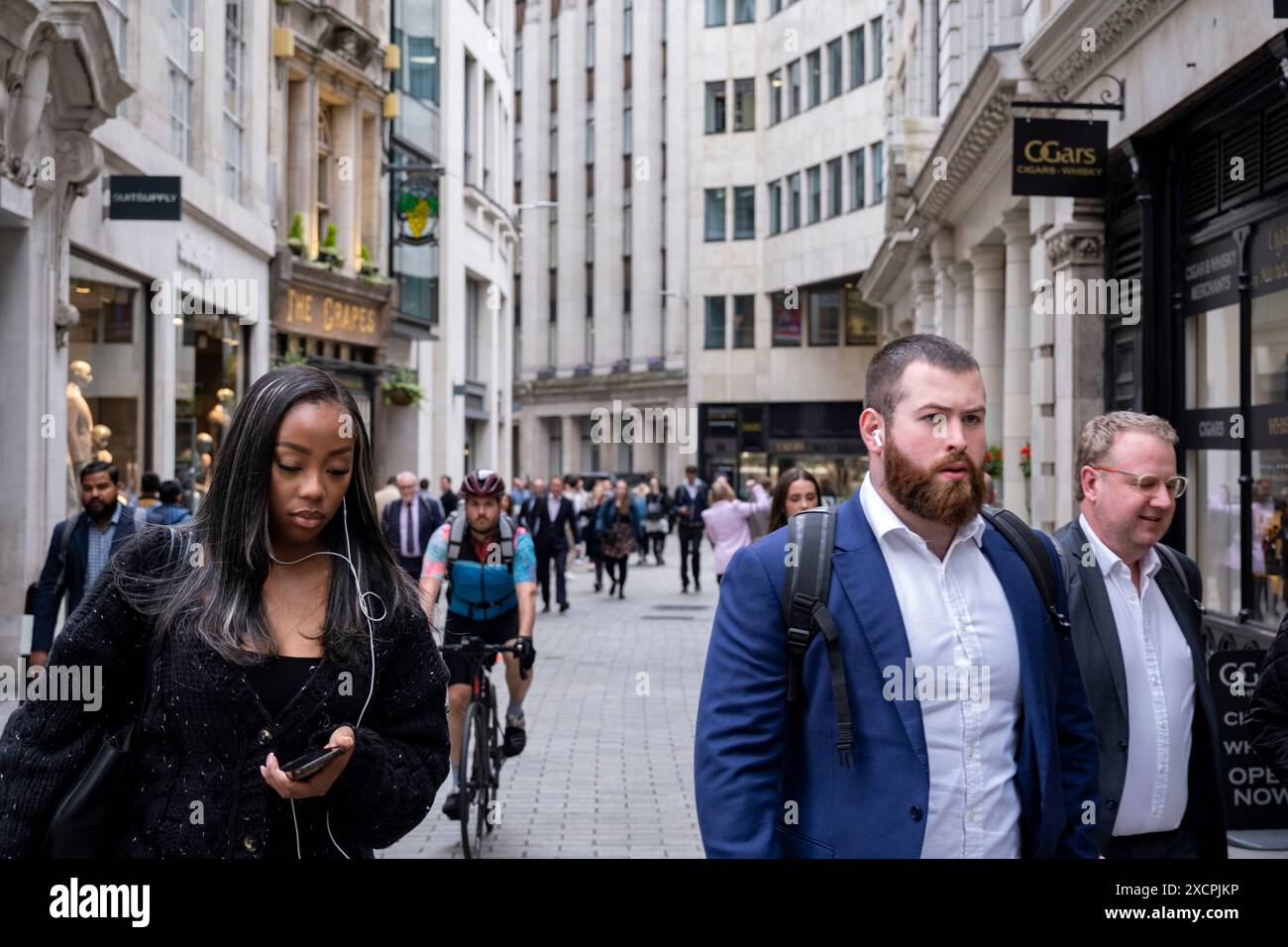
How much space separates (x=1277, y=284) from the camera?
10.7 metres

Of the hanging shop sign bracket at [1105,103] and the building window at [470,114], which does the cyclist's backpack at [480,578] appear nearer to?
the hanging shop sign bracket at [1105,103]

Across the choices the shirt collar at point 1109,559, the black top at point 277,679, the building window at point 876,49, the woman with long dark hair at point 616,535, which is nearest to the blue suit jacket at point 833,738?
the black top at point 277,679

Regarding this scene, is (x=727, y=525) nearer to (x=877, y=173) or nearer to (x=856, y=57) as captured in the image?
(x=877, y=173)

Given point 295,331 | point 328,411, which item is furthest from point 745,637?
point 295,331

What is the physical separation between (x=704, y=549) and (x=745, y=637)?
43264 millimetres

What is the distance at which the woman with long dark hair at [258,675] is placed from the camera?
282 centimetres

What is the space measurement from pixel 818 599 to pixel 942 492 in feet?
1.08

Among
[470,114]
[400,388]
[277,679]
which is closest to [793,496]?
[277,679]

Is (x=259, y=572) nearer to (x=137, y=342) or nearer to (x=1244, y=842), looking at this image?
(x=1244, y=842)

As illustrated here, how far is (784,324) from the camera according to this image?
178ft

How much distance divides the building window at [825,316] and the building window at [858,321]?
33 centimetres

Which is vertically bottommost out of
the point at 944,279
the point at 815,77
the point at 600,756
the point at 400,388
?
the point at 600,756

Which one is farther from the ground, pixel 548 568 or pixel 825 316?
pixel 825 316

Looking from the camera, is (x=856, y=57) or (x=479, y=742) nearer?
(x=479, y=742)
